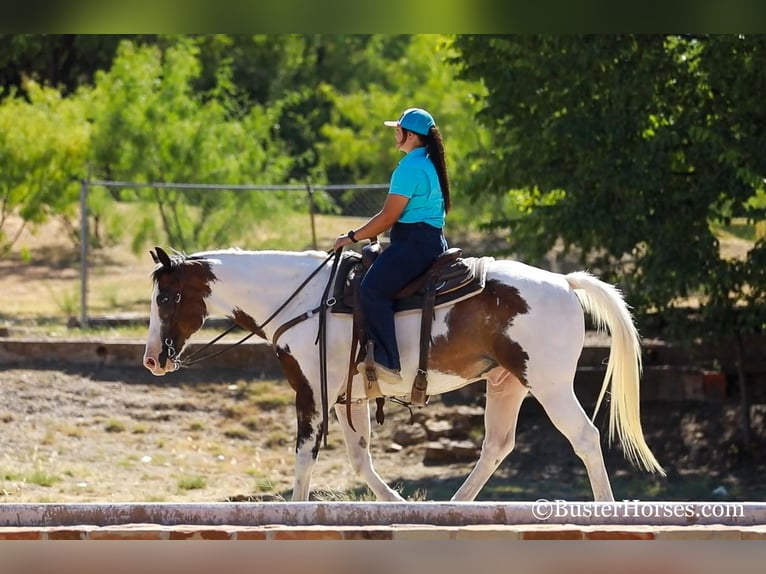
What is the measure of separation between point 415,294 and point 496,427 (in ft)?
3.73

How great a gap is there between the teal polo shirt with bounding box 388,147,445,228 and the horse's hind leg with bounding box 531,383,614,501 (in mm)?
1393

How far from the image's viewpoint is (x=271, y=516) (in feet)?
21.4

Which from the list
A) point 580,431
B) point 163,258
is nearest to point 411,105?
point 163,258

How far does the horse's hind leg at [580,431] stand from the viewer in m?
8.32

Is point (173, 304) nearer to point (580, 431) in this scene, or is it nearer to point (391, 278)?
point (391, 278)

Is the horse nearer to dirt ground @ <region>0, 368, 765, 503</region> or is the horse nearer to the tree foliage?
dirt ground @ <region>0, 368, 765, 503</region>

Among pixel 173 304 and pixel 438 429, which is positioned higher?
pixel 173 304

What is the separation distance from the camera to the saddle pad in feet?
28.1

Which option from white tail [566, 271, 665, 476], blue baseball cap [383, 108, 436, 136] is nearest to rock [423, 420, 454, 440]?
white tail [566, 271, 665, 476]

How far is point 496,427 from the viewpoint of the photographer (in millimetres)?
8922

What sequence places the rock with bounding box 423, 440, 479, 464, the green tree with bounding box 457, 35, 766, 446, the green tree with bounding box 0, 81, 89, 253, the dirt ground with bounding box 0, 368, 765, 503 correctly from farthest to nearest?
the green tree with bounding box 0, 81, 89, 253, the rock with bounding box 423, 440, 479, 464, the green tree with bounding box 457, 35, 766, 446, the dirt ground with bounding box 0, 368, 765, 503

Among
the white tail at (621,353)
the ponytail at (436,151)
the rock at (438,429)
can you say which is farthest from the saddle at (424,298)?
the rock at (438,429)

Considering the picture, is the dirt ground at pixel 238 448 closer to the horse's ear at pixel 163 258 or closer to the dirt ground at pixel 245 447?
the dirt ground at pixel 245 447

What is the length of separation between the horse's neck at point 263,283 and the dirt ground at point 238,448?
2.69m
